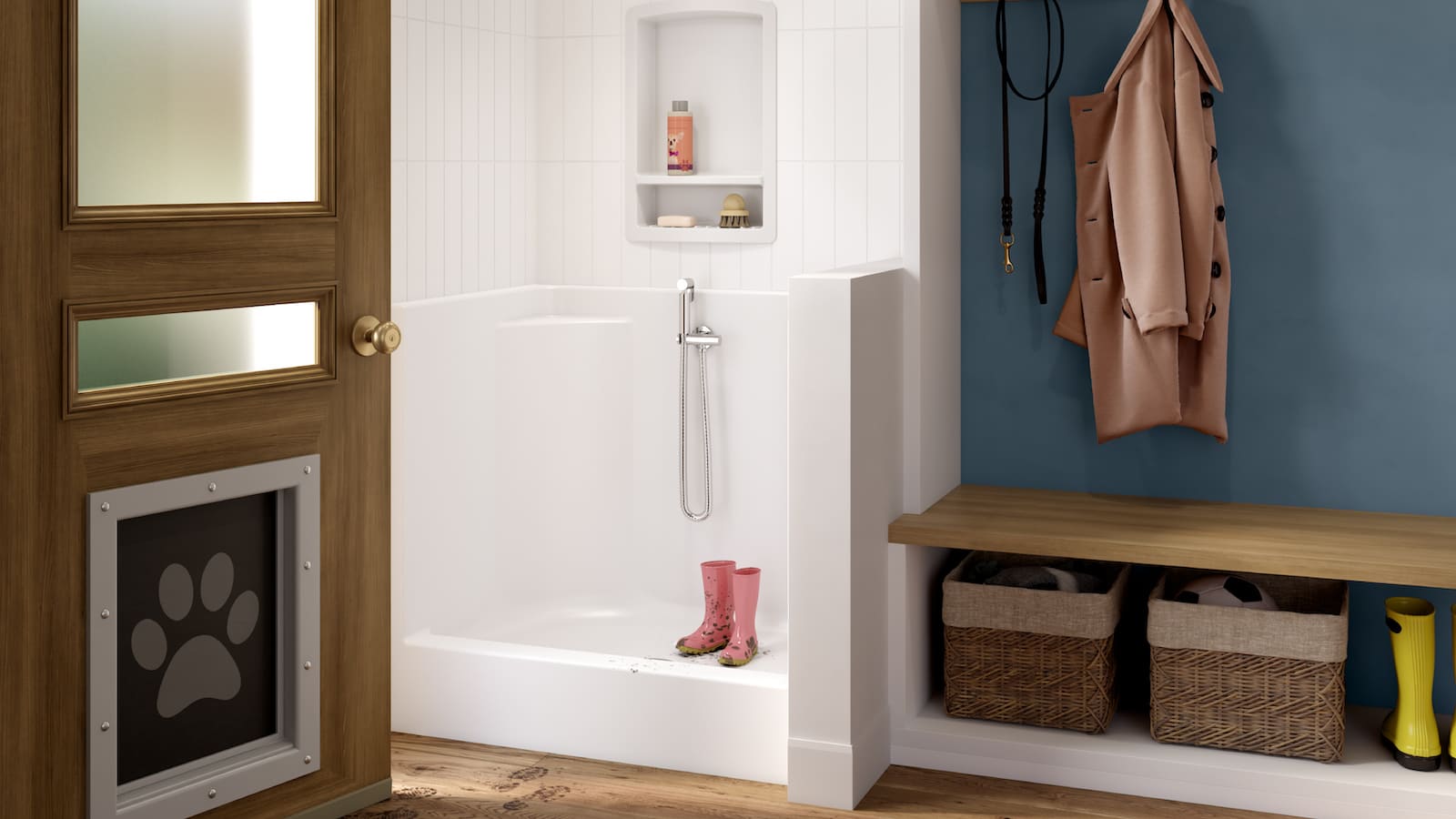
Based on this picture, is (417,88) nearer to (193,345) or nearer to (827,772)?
(193,345)

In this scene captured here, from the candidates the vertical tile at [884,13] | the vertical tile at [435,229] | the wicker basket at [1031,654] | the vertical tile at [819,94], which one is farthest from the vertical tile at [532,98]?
the wicker basket at [1031,654]

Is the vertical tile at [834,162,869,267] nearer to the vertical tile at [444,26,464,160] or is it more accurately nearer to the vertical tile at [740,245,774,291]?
the vertical tile at [740,245,774,291]

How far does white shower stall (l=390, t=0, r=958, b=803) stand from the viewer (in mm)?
2855

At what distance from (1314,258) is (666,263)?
1.53m

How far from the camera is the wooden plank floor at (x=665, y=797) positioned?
263cm

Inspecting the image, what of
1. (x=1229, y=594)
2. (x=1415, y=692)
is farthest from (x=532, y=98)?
(x=1415, y=692)

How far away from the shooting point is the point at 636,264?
3629 millimetres

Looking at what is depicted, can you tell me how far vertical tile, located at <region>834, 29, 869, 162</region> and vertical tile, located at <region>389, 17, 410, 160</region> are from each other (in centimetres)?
100

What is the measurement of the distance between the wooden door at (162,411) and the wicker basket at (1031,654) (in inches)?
45.6

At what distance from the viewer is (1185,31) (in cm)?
288

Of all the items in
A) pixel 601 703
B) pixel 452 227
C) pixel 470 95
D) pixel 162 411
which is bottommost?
pixel 601 703

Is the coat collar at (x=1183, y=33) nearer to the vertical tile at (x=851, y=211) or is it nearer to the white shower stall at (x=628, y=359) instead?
the white shower stall at (x=628, y=359)

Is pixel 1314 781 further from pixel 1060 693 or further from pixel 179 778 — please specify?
pixel 179 778

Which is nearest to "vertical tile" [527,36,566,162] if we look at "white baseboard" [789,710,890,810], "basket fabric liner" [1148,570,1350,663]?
"white baseboard" [789,710,890,810]
